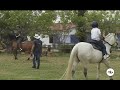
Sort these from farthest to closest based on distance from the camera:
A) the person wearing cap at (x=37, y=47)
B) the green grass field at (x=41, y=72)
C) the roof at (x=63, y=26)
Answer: the roof at (x=63, y=26) < the person wearing cap at (x=37, y=47) < the green grass field at (x=41, y=72)

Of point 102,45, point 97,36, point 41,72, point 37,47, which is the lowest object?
point 41,72

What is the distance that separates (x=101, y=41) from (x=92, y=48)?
46 cm

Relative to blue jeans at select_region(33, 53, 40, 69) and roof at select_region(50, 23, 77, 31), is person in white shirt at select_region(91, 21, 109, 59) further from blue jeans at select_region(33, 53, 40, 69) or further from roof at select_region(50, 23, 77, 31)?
roof at select_region(50, 23, 77, 31)

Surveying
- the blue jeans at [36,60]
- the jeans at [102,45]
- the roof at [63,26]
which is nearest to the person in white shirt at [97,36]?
→ the jeans at [102,45]

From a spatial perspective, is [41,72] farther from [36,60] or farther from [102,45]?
[102,45]

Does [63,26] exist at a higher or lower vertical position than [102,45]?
higher

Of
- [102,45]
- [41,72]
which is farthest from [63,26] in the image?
[102,45]

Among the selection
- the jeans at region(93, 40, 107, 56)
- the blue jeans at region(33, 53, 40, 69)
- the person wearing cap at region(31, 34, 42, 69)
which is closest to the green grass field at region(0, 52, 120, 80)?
the blue jeans at region(33, 53, 40, 69)

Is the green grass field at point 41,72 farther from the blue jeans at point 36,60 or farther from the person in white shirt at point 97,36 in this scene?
the person in white shirt at point 97,36

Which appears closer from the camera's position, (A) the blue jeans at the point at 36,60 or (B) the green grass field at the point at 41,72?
(B) the green grass field at the point at 41,72
